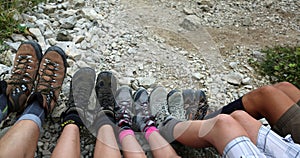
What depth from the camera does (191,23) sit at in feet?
6.58

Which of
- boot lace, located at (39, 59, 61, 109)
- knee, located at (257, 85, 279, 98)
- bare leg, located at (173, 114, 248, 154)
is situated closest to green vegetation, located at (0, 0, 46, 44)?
boot lace, located at (39, 59, 61, 109)

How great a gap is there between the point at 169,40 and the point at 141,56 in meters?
0.22

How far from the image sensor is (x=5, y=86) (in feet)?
4.07

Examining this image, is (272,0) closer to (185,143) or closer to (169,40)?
(169,40)

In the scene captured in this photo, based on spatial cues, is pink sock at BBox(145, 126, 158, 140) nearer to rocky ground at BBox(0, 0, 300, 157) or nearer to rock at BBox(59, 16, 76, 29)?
rocky ground at BBox(0, 0, 300, 157)

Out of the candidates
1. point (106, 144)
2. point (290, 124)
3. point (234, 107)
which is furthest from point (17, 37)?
point (290, 124)

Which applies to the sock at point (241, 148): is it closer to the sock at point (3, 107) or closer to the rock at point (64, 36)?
the sock at point (3, 107)

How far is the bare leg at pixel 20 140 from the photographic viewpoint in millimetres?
968

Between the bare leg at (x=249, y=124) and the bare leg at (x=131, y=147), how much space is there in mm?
351

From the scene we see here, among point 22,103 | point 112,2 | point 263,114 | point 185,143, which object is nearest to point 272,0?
point 112,2

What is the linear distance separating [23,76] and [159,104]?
584mm

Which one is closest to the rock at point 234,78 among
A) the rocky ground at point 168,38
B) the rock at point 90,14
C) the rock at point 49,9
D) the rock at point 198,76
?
the rocky ground at point 168,38

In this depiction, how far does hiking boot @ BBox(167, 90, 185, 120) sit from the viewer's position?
1451 millimetres

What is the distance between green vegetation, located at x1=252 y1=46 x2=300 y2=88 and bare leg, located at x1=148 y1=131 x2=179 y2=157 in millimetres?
849
